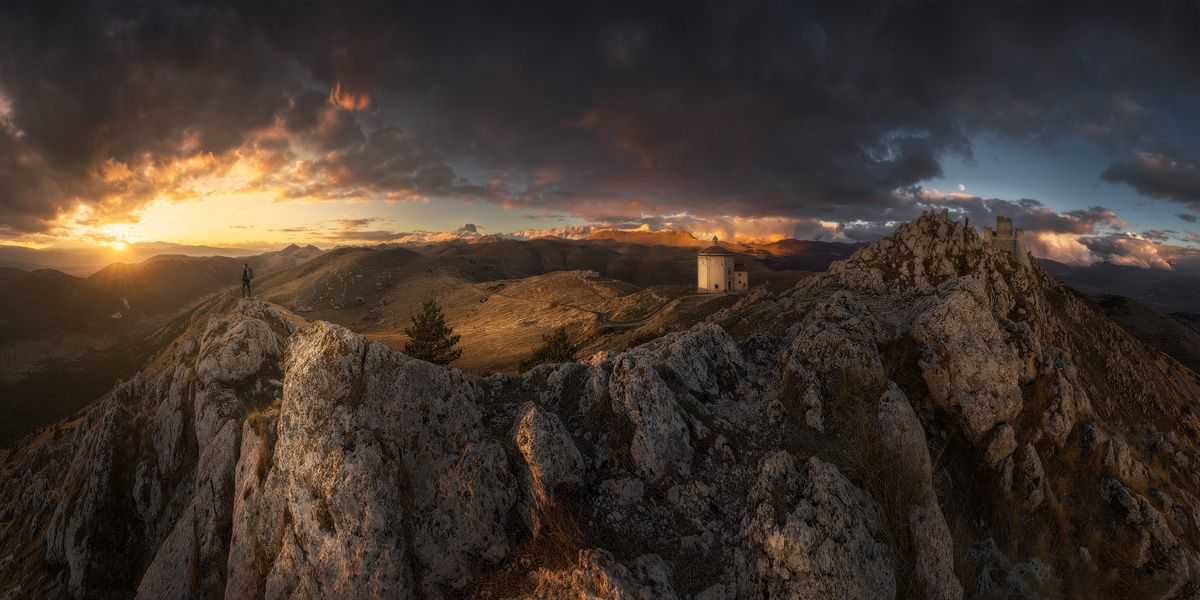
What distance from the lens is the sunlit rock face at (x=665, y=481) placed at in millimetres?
10148

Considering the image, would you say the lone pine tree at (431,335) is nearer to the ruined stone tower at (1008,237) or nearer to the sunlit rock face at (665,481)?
the sunlit rock face at (665,481)

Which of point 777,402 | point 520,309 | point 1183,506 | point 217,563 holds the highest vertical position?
point 777,402

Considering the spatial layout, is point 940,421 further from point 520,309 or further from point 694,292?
point 520,309

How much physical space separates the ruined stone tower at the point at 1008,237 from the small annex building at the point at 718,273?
42.5 meters

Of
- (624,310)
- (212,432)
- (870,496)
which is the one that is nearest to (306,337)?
Answer: (212,432)

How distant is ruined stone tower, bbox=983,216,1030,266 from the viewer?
82125 mm

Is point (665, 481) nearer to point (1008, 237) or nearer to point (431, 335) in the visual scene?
point (431, 335)

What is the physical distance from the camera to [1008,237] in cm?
8438

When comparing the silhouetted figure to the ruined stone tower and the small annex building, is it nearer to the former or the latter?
the small annex building

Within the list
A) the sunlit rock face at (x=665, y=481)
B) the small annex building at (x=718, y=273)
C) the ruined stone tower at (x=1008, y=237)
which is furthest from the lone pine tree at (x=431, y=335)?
the ruined stone tower at (x=1008, y=237)

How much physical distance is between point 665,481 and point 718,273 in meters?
93.5

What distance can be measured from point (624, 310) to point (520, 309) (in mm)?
33192

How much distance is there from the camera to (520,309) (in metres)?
116

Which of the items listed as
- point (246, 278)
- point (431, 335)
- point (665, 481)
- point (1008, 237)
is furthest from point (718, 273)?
point (665, 481)
